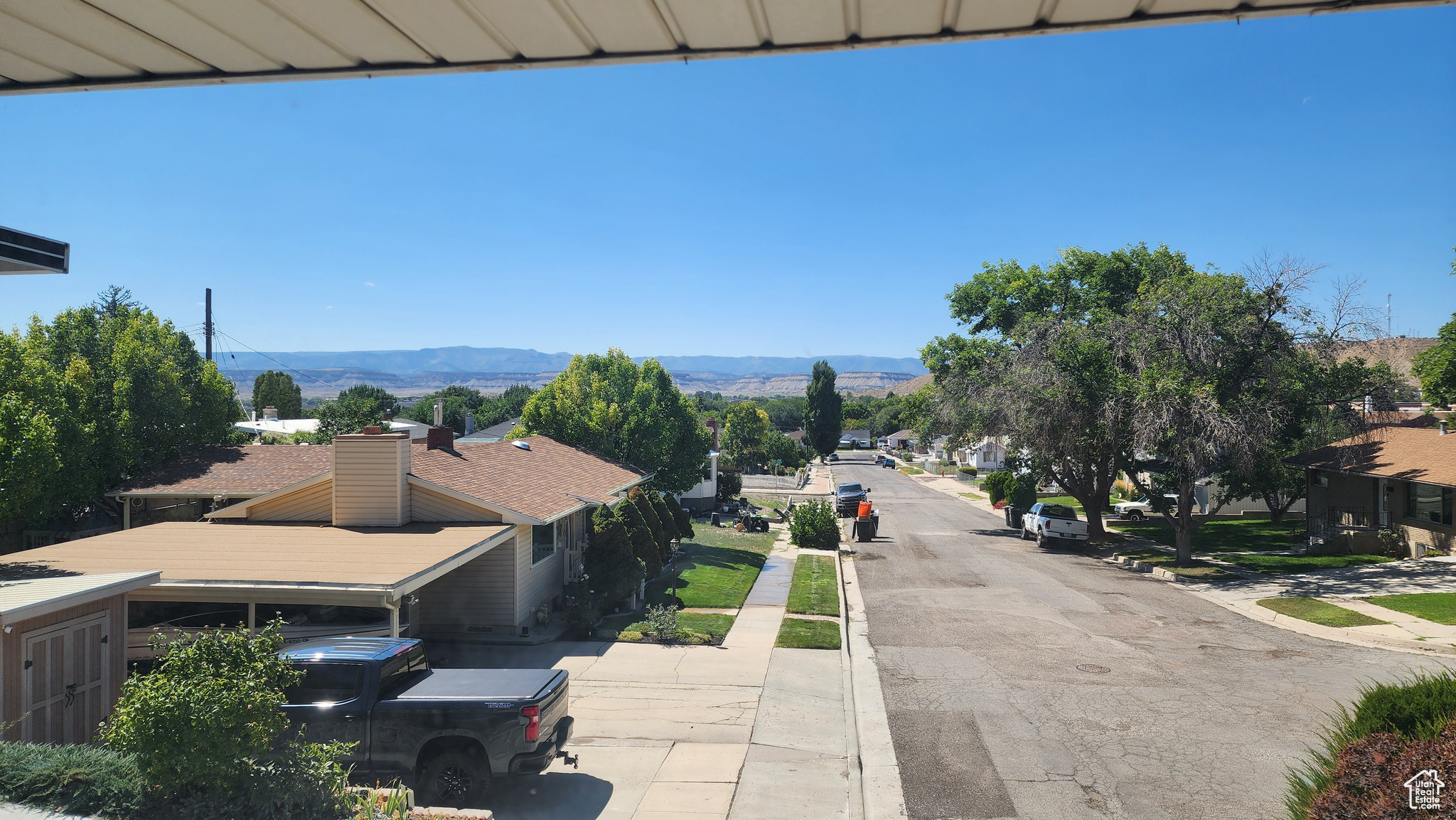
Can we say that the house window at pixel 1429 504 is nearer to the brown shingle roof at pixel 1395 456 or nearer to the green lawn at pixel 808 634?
the brown shingle roof at pixel 1395 456

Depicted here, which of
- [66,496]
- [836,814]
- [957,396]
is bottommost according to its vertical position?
[836,814]

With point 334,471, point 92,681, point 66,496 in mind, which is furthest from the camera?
point 66,496

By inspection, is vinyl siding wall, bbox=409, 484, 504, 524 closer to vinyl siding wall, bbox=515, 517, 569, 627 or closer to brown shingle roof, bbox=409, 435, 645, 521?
brown shingle roof, bbox=409, 435, 645, 521

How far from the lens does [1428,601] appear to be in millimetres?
19203

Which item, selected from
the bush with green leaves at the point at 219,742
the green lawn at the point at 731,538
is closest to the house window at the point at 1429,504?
the green lawn at the point at 731,538

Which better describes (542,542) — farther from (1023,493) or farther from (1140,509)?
(1140,509)

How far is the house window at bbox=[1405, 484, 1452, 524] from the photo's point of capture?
2525 cm

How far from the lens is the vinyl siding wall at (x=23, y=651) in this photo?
8.68 m

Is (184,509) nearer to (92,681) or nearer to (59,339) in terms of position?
(59,339)

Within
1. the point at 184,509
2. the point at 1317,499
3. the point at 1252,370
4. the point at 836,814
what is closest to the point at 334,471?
the point at 184,509

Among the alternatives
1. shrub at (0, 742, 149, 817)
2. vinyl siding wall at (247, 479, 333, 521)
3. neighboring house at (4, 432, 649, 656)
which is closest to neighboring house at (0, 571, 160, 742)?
neighboring house at (4, 432, 649, 656)

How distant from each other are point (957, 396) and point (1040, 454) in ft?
18.6

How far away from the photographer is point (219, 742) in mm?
6082

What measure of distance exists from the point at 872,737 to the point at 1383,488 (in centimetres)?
2677
